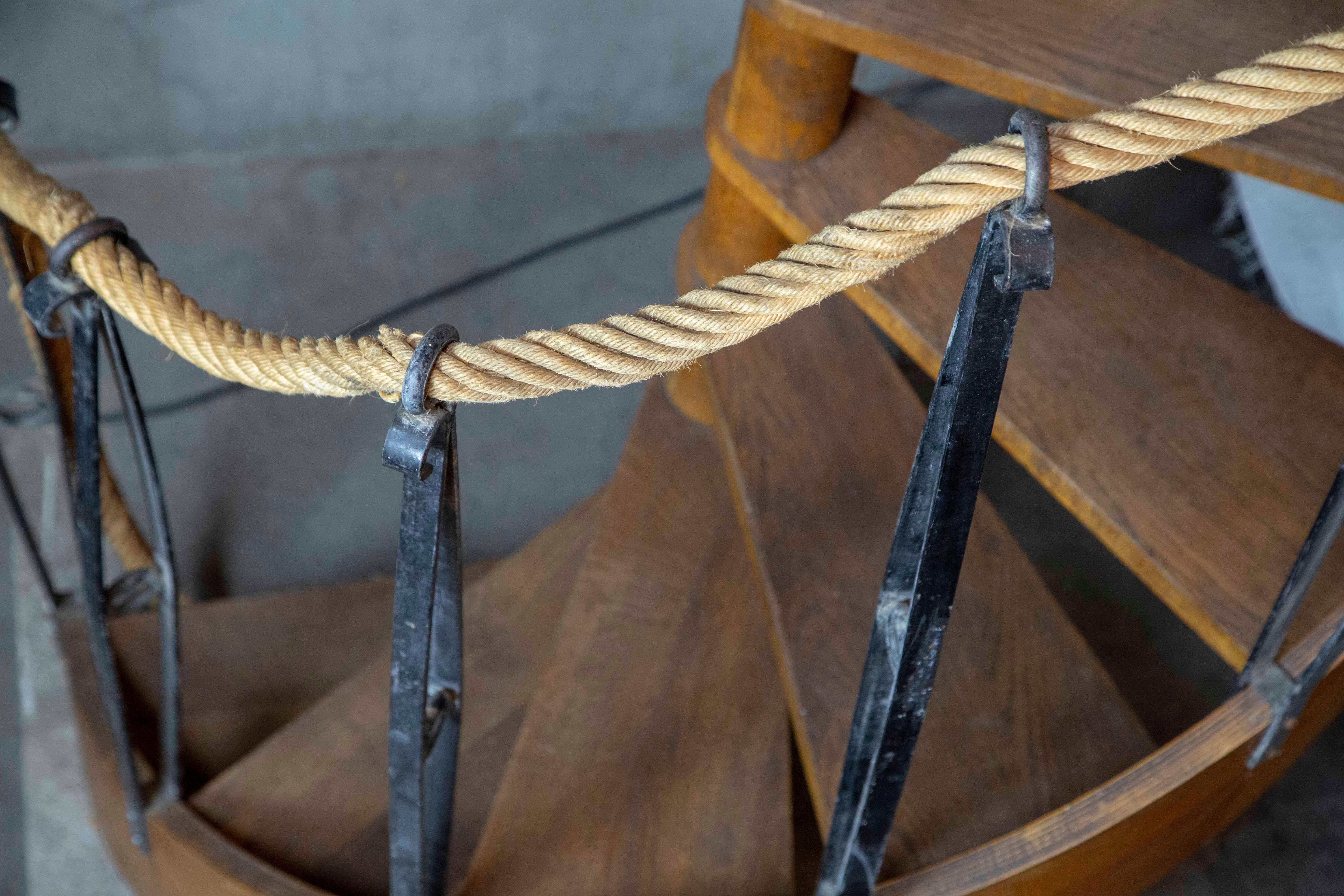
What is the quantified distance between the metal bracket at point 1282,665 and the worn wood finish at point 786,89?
2.13 ft

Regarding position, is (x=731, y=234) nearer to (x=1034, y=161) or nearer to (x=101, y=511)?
(x=101, y=511)

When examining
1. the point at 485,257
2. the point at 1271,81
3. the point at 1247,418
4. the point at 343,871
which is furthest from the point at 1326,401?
the point at 485,257

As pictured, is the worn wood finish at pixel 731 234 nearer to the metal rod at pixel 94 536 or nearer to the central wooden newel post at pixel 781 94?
the central wooden newel post at pixel 781 94

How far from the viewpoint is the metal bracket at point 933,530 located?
1.67ft

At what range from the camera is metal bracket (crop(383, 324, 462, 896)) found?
560mm

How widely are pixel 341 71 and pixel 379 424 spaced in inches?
40.3

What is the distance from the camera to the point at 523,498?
6.69 feet

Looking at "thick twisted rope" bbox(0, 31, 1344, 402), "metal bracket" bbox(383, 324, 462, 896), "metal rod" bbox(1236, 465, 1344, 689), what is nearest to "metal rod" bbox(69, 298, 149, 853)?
"thick twisted rope" bbox(0, 31, 1344, 402)

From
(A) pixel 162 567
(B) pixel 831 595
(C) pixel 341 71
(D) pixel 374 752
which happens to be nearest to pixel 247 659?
(D) pixel 374 752

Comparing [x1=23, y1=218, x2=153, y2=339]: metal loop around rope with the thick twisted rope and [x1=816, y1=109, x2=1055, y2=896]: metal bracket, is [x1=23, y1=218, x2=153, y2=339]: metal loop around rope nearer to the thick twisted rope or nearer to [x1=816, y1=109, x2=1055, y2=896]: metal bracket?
the thick twisted rope

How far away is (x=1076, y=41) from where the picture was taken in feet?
3.08

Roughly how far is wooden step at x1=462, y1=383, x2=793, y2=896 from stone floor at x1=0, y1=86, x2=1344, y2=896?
437 millimetres

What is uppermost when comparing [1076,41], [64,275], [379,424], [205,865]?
[1076,41]

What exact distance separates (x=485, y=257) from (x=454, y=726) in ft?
5.63
